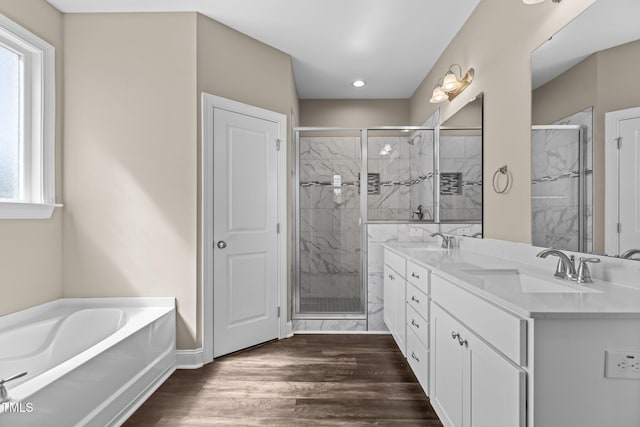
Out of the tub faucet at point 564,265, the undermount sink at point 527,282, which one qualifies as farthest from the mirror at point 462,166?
the tub faucet at point 564,265

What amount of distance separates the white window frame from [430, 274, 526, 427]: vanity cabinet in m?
2.63

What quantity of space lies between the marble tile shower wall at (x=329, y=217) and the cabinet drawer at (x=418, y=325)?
1.16 metres

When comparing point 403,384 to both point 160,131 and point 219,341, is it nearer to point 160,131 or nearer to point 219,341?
point 219,341

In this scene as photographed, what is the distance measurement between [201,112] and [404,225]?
6.73ft

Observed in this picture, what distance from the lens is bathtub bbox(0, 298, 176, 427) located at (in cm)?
143

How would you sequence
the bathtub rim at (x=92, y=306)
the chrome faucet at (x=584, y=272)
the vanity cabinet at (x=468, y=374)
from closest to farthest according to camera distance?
the vanity cabinet at (x=468, y=374) → the chrome faucet at (x=584, y=272) → the bathtub rim at (x=92, y=306)

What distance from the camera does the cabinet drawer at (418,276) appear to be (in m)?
1.92

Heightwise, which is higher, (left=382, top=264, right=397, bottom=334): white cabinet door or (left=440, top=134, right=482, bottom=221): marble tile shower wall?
(left=440, top=134, right=482, bottom=221): marble tile shower wall

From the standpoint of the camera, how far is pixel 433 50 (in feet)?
10.4

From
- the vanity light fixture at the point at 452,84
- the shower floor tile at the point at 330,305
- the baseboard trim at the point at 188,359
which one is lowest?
the baseboard trim at the point at 188,359

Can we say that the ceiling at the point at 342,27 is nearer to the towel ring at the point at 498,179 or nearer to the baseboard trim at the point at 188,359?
the towel ring at the point at 498,179

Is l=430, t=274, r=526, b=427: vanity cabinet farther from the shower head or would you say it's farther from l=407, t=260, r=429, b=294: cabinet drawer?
the shower head

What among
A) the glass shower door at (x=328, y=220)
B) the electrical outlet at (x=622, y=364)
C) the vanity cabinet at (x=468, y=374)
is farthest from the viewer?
the glass shower door at (x=328, y=220)

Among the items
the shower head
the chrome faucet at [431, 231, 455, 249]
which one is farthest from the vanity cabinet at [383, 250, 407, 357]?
the shower head
